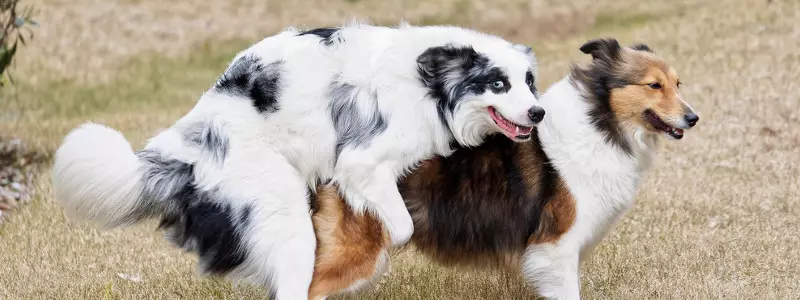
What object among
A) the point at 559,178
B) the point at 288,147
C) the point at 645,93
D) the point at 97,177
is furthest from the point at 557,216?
the point at 97,177

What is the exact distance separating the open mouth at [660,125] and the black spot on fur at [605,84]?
6.1 inches

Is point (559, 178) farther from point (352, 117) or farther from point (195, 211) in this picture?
point (195, 211)

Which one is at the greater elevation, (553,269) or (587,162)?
(587,162)

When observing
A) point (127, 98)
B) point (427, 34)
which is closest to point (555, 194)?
point (427, 34)

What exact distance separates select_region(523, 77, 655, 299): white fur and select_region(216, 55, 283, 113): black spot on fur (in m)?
1.34

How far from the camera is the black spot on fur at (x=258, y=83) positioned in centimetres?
445

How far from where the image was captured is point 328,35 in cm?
470

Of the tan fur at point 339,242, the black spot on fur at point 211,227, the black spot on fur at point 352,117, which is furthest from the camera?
the tan fur at point 339,242

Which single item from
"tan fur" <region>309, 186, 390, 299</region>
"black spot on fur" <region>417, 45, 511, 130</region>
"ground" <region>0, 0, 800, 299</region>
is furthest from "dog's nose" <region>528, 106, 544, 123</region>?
"ground" <region>0, 0, 800, 299</region>

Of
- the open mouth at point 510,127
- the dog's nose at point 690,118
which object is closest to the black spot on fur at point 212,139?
the open mouth at point 510,127

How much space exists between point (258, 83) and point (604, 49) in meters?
1.74

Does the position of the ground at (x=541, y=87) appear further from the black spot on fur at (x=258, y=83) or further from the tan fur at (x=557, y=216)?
the black spot on fur at (x=258, y=83)

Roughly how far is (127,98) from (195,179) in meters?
9.78

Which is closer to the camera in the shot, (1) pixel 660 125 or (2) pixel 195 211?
(2) pixel 195 211
